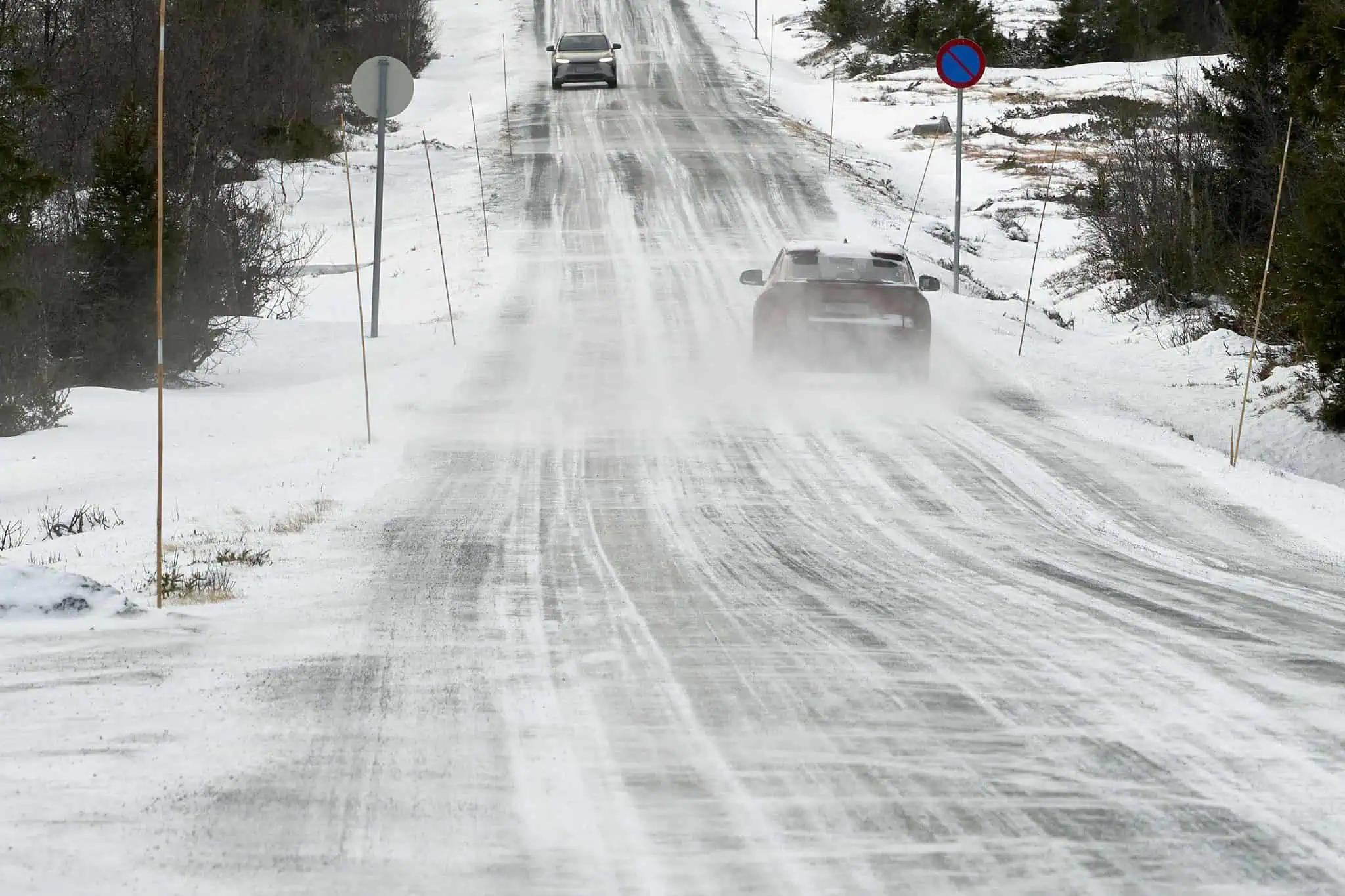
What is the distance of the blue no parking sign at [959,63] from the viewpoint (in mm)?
20531

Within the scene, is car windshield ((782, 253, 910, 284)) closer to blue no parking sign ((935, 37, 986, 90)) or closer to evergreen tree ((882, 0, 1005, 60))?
blue no parking sign ((935, 37, 986, 90))

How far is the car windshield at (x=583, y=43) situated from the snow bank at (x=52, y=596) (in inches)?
1638

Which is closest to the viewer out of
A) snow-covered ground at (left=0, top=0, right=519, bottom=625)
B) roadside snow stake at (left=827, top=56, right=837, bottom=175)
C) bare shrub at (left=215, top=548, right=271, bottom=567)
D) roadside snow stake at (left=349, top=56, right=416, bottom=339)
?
bare shrub at (left=215, top=548, right=271, bottom=567)

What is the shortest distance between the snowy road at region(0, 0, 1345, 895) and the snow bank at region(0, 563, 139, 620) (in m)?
0.54

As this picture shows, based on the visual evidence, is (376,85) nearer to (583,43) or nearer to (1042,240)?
(1042,240)

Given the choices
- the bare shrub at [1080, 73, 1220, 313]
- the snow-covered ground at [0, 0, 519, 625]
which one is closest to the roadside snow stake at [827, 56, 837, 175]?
the snow-covered ground at [0, 0, 519, 625]

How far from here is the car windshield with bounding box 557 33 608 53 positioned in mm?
46188

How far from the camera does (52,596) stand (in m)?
6.31

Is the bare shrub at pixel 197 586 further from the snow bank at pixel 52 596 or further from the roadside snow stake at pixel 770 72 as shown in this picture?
the roadside snow stake at pixel 770 72

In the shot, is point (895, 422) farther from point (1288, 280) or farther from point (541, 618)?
point (541, 618)

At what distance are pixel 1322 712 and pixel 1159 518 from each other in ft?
14.2

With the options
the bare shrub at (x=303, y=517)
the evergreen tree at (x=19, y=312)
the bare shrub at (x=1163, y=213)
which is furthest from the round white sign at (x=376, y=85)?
the bare shrub at (x=1163, y=213)

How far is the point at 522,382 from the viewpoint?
15344 millimetres

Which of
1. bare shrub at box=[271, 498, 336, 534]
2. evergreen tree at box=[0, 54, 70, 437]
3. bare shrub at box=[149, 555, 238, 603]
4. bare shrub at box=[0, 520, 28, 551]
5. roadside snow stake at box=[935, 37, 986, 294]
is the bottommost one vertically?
bare shrub at box=[0, 520, 28, 551]
